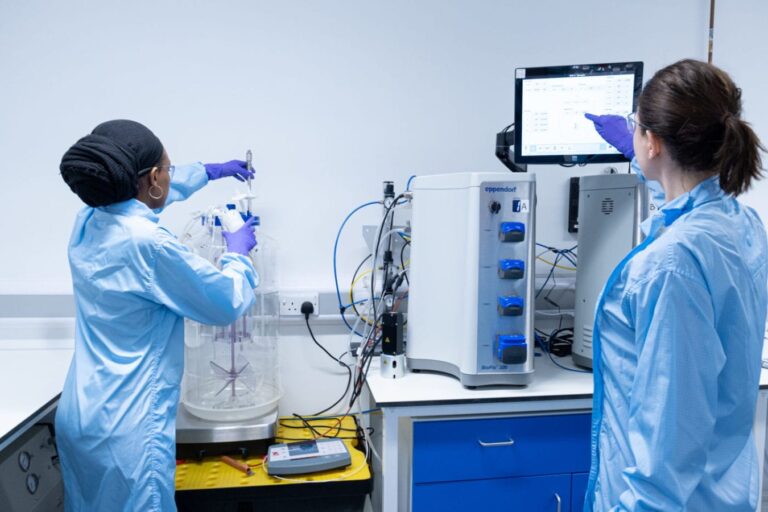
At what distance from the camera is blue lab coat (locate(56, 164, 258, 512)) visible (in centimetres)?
117

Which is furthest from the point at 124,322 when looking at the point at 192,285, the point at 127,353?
the point at 192,285

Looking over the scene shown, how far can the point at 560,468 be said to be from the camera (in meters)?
1.48

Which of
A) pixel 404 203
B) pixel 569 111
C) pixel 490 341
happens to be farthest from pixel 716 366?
pixel 404 203

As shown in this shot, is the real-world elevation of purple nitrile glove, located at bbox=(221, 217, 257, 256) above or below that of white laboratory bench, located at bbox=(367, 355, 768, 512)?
above

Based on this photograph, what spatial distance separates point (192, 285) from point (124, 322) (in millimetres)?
174

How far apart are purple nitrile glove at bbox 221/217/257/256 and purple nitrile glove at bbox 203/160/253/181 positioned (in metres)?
0.25

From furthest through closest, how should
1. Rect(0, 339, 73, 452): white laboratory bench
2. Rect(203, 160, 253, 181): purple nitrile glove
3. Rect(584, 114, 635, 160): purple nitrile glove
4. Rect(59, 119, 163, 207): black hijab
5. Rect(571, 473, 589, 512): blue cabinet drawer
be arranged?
Rect(203, 160, 253, 181): purple nitrile glove < Rect(571, 473, 589, 512): blue cabinet drawer < Rect(584, 114, 635, 160): purple nitrile glove < Rect(0, 339, 73, 452): white laboratory bench < Rect(59, 119, 163, 207): black hijab

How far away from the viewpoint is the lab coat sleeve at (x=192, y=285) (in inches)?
46.3

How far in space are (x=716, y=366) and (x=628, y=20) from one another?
1.64 meters

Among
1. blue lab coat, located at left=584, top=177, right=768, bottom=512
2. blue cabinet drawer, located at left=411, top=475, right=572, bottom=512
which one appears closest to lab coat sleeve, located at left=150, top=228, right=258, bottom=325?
blue cabinet drawer, located at left=411, top=475, right=572, bottom=512

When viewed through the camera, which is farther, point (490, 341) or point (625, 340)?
point (490, 341)

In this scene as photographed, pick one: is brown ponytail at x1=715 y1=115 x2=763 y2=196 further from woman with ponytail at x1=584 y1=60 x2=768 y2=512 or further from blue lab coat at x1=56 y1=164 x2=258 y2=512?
blue lab coat at x1=56 y1=164 x2=258 y2=512

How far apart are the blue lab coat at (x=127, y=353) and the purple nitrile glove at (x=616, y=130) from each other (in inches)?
39.1

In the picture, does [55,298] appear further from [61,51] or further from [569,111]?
[569,111]
